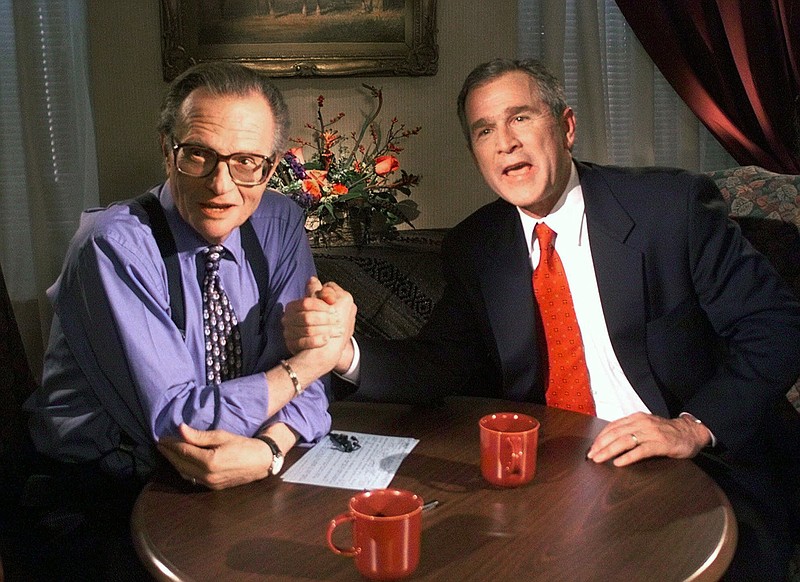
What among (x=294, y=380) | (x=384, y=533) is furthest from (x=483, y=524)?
(x=294, y=380)

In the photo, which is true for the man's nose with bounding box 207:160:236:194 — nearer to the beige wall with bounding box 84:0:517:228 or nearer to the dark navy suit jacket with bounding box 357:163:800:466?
the dark navy suit jacket with bounding box 357:163:800:466

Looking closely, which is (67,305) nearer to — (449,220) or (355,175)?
(355,175)

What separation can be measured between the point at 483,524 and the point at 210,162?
90 cm

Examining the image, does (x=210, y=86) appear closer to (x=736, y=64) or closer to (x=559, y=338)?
(x=559, y=338)

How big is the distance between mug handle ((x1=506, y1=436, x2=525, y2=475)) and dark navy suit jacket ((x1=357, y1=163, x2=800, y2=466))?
0.55 metres

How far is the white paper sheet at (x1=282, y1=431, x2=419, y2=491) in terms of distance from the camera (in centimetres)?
158

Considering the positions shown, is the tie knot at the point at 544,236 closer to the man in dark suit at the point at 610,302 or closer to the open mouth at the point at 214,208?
the man in dark suit at the point at 610,302

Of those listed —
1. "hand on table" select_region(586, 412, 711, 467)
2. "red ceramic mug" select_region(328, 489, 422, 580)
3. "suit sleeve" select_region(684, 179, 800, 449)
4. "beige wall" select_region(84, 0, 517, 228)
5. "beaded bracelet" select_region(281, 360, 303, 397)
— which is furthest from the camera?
"beige wall" select_region(84, 0, 517, 228)

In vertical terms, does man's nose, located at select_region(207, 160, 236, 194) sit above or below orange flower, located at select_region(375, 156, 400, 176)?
above

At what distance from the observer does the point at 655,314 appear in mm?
2135

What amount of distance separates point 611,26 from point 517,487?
302cm

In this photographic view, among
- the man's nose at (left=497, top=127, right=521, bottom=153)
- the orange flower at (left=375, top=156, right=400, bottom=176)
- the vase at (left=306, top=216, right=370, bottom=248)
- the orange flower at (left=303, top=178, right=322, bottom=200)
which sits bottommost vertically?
the vase at (left=306, top=216, right=370, bottom=248)

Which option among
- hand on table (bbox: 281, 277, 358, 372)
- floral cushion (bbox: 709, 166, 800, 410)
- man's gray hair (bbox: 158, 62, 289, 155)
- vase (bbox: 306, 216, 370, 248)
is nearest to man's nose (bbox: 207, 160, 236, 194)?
man's gray hair (bbox: 158, 62, 289, 155)

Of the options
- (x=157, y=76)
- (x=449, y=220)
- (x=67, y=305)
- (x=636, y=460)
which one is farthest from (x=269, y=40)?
(x=636, y=460)
